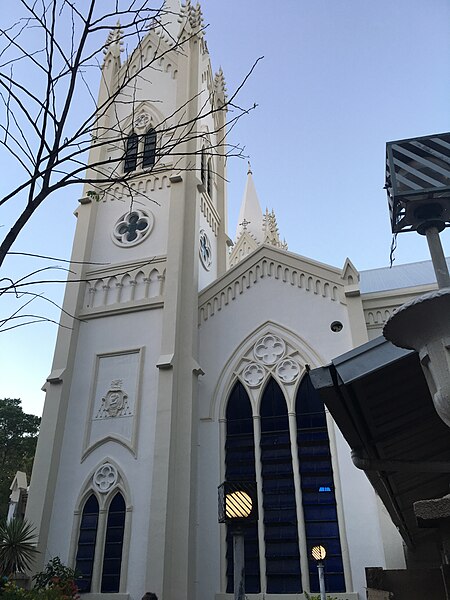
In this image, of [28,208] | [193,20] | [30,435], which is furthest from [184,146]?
[30,435]

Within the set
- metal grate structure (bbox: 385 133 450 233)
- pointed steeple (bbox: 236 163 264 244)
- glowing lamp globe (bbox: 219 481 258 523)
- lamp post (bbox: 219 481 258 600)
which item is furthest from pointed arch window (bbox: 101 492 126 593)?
pointed steeple (bbox: 236 163 264 244)

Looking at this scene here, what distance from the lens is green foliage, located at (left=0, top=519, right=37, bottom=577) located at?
37.4ft

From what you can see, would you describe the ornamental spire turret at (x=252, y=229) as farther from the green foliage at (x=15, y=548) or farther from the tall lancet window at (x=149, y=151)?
the green foliage at (x=15, y=548)

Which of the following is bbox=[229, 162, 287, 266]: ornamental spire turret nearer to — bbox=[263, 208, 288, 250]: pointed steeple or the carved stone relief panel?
bbox=[263, 208, 288, 250]: pointed steeple

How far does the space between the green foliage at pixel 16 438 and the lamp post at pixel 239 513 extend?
30.9m

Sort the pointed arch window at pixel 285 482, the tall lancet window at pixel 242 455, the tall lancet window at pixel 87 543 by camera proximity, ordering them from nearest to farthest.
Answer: the pointed arch window at pixel 285 482
the tall lancet window at pixel 242 455
the tall lancet window at pixel 87 543

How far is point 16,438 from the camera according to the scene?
3266 centimetres

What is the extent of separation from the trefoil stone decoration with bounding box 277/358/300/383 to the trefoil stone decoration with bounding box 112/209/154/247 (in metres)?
6.49

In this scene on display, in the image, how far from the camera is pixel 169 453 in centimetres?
1232

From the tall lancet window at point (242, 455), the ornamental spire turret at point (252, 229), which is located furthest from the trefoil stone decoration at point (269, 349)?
the ornamental spire turret at point (252, 229)

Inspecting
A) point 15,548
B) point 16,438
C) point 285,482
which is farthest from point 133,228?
point 16,438

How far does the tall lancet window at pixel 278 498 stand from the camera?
11508 millimetres

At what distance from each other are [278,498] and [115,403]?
5.07 meters

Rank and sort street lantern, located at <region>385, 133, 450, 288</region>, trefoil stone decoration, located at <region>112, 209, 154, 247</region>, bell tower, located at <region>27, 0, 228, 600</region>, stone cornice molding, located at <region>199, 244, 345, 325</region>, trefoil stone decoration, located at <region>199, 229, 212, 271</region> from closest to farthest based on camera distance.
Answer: street lantern, located at <region>385, 133, 450, 288</region>
bell tower, located at <region>27, 0, 228, 600</region>
stone cornice molding, located at <region>199, 244, 345, 325</region>
trefoil stone decoration, located at <region>112, 209, 154, 247</region>
trefoil stone decoration, located at <region>199, 229, 212, 271</region>
